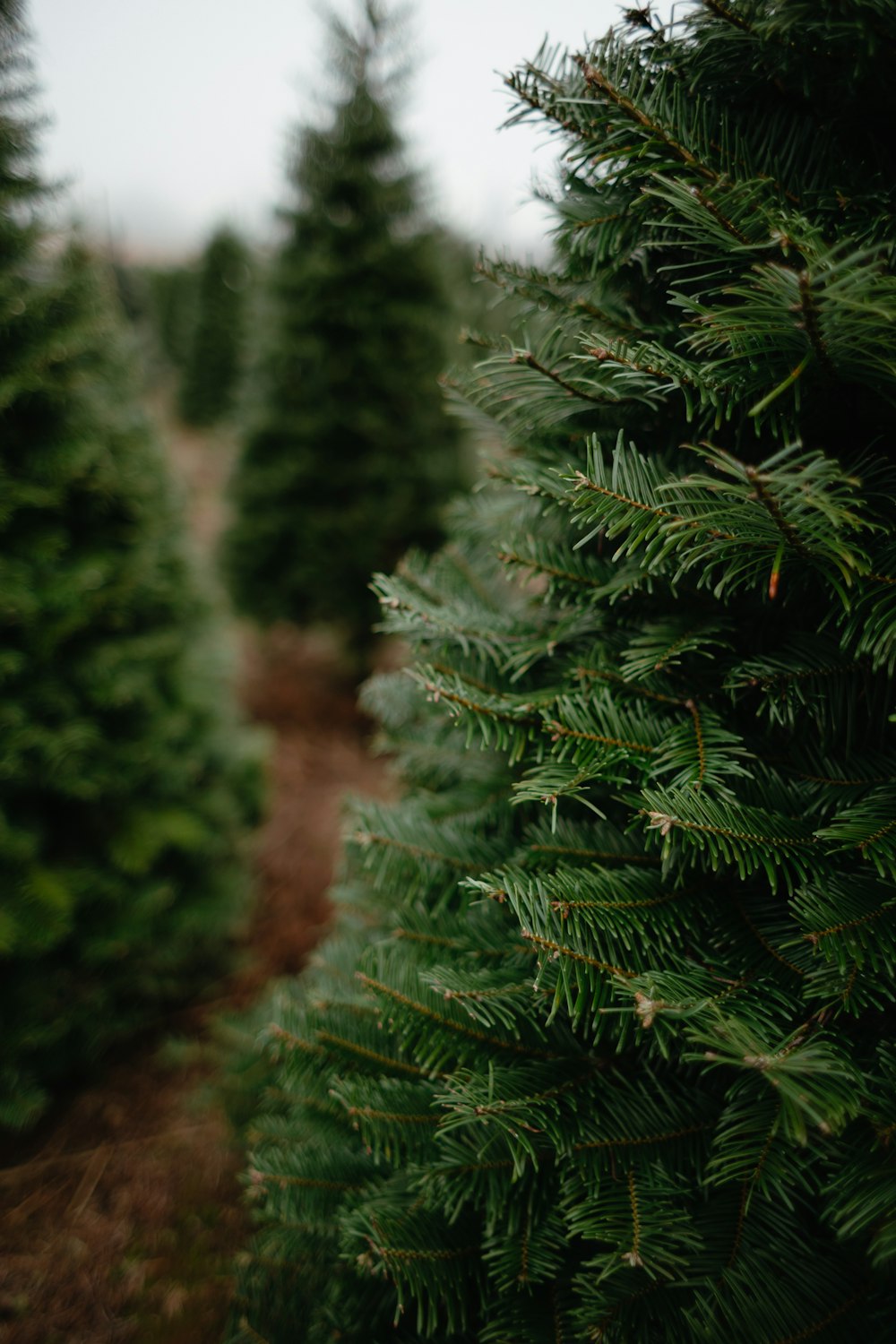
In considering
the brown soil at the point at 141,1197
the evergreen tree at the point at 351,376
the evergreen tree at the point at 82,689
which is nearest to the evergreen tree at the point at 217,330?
the evergreen tree at the point at 351,376

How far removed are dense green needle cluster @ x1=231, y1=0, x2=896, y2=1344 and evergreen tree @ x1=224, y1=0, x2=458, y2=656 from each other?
168 inches

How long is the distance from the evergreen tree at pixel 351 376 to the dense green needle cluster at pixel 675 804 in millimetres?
4267

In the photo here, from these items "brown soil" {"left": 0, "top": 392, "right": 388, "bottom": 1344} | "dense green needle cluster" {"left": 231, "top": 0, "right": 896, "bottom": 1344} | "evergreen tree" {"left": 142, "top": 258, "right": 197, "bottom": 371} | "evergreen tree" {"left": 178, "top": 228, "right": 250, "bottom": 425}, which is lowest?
"brown soil" {"left": 0, "top": 392, "right": 388, "bottom": 1344}

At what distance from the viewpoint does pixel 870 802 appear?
1.01m

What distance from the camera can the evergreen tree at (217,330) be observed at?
630 inches

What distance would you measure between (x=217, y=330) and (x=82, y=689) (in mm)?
16454

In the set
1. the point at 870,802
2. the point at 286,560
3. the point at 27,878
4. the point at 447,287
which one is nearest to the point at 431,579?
the point at 870,802

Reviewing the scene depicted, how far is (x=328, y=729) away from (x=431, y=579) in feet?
14.4

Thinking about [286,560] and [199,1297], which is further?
[286,560]

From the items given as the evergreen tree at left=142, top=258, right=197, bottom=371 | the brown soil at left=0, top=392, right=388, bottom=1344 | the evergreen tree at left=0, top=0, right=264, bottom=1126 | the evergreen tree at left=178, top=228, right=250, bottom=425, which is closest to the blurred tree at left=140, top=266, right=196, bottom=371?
the evergreen tree at left=142, top=258, right=197, bottom=371

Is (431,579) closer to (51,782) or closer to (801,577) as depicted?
(801,577)

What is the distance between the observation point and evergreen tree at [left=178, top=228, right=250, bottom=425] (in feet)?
52.5

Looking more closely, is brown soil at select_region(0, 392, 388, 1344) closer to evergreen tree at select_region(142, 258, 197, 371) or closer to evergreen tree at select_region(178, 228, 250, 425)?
evergreen tree at select_region(178, 228, 250, 425)

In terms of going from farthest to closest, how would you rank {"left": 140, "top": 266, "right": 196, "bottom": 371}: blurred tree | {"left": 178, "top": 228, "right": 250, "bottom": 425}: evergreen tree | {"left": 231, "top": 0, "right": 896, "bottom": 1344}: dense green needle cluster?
{"left": 140, "top": 266, "right": 196, "bottom": 371}: blurred tree
{"left": 178, "top": 228, "right": 250, "bottom": 425}: evergreen tree
{"left": 231, "top": 0, "right": 896, "bottom": 1344}: dense green needle cluster
